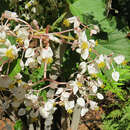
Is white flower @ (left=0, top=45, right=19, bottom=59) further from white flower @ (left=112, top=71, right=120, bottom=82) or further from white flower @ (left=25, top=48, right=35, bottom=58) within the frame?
white flower @ (left=112, top=71, right=120, bottom=82)

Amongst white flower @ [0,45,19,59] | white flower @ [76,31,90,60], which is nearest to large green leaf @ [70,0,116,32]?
white flower @ [76,31,90,60]

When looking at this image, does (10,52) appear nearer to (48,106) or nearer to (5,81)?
(5,81)

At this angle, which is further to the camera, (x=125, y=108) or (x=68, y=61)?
(x=125, y=108)

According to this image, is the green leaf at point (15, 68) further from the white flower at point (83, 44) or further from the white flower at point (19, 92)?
the white flower at point (83, 44)

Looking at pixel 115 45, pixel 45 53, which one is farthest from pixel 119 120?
pixel 45 53

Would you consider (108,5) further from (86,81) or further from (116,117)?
(116,117)

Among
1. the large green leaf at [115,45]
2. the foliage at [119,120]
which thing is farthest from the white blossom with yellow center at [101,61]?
the foliage at [119,120]

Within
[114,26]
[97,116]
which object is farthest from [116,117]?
[114,26]

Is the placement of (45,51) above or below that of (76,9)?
below
